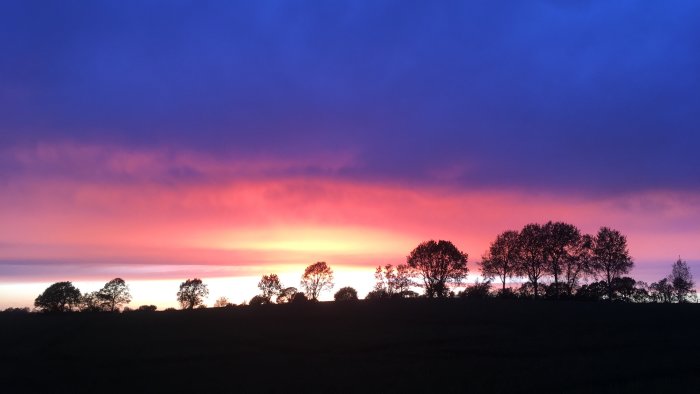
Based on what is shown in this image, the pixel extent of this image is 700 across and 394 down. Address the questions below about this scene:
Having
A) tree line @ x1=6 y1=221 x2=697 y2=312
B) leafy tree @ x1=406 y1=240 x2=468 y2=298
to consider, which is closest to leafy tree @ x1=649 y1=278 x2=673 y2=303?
tree line @ x1=6 y1=221 x2=697 y2=312

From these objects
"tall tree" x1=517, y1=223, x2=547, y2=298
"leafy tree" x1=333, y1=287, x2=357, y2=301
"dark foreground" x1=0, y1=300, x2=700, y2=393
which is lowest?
"dark foreground" x1=0, y1=300, x2=700, y2=393

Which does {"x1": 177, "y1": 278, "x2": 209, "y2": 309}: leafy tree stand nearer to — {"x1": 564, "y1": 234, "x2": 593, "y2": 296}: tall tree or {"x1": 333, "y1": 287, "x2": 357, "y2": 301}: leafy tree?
{"x1": 333, "y1": 287, "x2": 357, "y2": 301}: leafy tree

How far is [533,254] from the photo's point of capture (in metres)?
104

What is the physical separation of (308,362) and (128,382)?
12.9 meters

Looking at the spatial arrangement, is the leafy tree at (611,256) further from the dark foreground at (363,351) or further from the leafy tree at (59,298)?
the leafy tree at (59,298)

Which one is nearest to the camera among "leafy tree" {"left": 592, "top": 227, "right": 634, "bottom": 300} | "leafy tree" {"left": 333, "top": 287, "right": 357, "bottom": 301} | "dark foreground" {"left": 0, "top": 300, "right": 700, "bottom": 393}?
"dark foreground" {"left": 0, "top": 300, "right": 700, "bottom": 393}

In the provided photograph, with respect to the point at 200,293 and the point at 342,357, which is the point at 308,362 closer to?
the point at 342,357

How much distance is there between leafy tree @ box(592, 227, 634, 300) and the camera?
100438 mm

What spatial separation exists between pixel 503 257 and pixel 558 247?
1293 centimetres

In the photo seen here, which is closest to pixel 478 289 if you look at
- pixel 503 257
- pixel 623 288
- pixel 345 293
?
pixel 503 257

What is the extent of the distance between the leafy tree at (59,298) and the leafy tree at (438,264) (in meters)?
92.3

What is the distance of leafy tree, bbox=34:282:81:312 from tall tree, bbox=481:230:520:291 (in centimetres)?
10955

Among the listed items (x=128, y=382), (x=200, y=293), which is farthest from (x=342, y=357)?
(x=200, y=293)

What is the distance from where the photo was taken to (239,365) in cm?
3616
